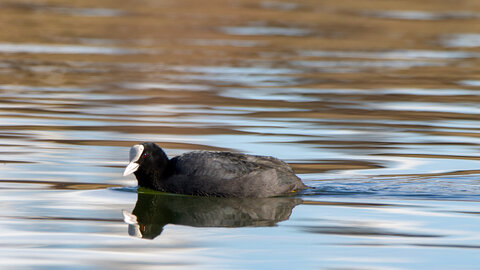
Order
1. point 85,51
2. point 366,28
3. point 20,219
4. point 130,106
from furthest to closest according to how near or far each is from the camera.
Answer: point 366,28 → point 85,51 → point 130,106 → point 20,219

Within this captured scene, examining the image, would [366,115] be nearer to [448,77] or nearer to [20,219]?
[448,77]

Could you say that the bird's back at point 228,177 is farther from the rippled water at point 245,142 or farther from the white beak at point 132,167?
the white beak at point 132,167

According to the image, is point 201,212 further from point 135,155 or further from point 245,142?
point 245,142

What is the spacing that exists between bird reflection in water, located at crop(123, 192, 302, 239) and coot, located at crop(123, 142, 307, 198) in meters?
0.09

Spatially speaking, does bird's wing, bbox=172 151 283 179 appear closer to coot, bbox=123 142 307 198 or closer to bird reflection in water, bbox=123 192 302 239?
coot, bbox=123 142 307 198

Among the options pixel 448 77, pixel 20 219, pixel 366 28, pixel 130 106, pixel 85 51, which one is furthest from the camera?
pixel 366 28

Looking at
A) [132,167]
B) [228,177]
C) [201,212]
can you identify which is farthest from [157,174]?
[201,212]

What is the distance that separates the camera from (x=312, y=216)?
8773 mm

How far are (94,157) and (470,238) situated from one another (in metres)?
5.16

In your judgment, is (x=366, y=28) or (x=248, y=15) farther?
(x=248, y=15)

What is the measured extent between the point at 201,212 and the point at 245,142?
3.91 meters

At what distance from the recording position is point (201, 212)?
8977mm

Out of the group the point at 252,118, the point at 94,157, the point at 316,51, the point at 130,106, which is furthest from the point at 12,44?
the point at 94,157

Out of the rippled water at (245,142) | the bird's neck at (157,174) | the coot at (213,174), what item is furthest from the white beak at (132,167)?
the rippled water at (245,142)
